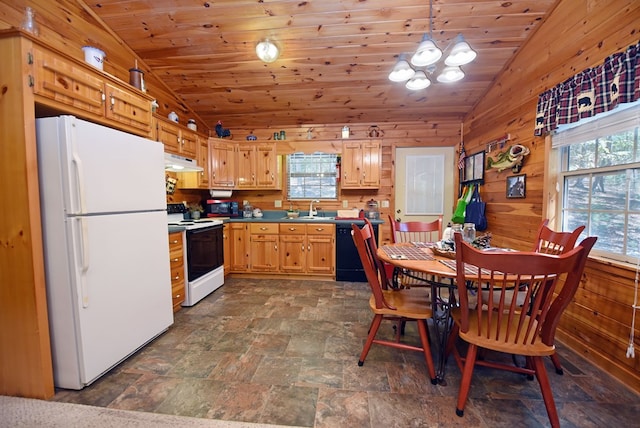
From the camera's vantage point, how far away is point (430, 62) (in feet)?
5.88

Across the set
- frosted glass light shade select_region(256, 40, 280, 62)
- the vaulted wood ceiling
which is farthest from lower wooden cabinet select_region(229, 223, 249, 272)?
frosted glass light shade select_region(256, 40, 280, 62)

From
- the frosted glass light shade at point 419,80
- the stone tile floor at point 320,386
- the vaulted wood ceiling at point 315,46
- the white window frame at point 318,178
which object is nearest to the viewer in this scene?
the stone tile floor at point 320,386

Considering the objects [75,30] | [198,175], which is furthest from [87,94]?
[198,175]

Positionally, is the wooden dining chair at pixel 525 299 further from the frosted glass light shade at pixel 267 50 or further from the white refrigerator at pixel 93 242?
the frosted glass light shade at pixel 267 50

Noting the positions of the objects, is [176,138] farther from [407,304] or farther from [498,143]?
[498,143]

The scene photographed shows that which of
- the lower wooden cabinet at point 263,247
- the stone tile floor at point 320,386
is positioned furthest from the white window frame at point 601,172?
the lower wooden cabinet at point 263,247

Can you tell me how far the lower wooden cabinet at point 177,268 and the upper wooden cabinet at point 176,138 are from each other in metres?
1.12

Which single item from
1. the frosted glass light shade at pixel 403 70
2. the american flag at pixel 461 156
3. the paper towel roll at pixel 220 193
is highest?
the frosted glass light shade at pixel 403 70

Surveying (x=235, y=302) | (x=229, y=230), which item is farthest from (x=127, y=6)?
(x=235, y=302)

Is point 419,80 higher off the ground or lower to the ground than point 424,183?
higher

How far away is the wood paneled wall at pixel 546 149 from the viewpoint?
1.67m

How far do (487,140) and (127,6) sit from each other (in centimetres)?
420

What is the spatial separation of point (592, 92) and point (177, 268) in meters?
3.73

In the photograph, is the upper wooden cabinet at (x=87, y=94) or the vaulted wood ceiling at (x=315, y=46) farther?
the vaulted wood ceiling at (x=315, y=46)
